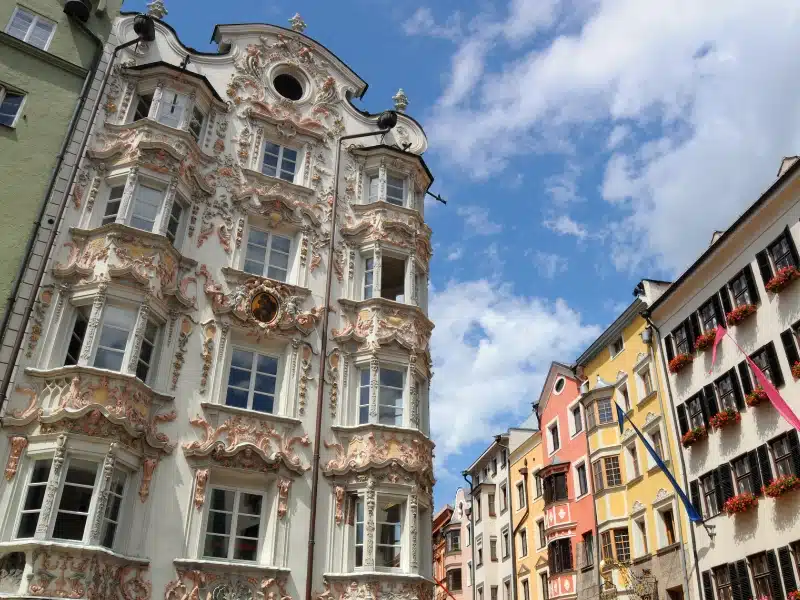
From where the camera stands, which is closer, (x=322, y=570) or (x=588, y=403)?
(x=322, y=570)

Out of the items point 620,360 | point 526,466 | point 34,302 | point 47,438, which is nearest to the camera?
point 47,438

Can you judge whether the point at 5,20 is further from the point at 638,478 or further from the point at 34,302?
the point at 638,478

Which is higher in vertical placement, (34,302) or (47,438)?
(34,302)

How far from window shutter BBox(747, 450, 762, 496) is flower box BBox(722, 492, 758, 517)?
0.31 metres

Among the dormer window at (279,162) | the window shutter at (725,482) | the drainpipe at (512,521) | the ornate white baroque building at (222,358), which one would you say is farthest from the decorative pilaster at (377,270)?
the drainpipe at (512,521)

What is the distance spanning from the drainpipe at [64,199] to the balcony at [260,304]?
4170mm

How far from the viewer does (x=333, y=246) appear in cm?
2378

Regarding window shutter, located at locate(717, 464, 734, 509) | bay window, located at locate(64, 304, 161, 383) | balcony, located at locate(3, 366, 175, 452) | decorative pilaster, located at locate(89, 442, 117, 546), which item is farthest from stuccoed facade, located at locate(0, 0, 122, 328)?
window shutter, located at locate(717, 464, 734, 509)

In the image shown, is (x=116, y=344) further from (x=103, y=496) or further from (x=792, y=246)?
(x=792, y=246)

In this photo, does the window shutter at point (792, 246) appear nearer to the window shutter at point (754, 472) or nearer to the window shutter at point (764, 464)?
the window shutter at point (764, 464)

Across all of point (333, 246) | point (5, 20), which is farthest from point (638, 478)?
point (5, 20)

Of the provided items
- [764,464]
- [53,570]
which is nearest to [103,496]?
[53,570]

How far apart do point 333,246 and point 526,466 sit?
28.8 meters

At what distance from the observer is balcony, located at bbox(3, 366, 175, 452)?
16.7 m
